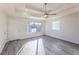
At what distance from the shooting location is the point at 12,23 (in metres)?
5.78

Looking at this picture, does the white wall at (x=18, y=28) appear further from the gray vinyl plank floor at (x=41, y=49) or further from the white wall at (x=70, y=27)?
the white wall at (x=70, y=27)

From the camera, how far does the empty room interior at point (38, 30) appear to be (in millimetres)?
3689

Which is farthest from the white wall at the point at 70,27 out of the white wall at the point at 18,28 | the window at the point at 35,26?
the white wall at the point at 18,28

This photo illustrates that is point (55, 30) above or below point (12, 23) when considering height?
below

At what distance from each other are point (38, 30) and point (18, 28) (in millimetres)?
2804

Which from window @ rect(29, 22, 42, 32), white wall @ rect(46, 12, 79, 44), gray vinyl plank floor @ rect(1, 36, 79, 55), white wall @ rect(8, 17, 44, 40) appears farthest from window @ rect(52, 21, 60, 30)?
gray vinyl plank floor @ rect(1, 36, 79, 55)

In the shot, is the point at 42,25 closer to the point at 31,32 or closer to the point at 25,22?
the point at 31,32

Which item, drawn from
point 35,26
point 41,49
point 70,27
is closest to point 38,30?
point 35,26

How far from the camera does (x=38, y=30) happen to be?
8883 millimetres

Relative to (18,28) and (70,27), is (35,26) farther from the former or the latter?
(70,27)

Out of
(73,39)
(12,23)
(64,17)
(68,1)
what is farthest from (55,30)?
(68,1)

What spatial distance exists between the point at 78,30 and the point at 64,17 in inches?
63.4

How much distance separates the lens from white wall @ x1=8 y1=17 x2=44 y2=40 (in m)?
5.68
